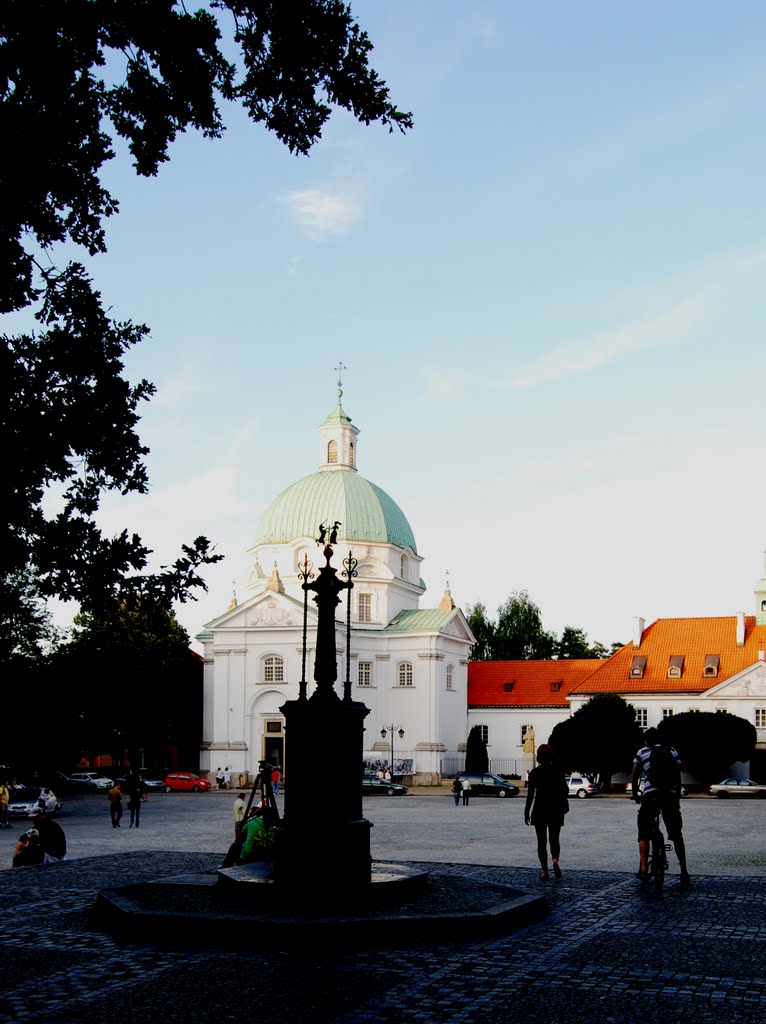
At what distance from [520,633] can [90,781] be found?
144 feet

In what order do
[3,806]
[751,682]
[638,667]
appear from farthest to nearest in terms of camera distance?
[638,667] < [751,682] < [3,806]

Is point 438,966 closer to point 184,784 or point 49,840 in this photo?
point 49,840

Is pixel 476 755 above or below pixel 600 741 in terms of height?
below

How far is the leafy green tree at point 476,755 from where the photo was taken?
7638cm

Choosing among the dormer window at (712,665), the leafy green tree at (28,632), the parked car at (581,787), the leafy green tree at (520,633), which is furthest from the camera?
the leafy green tree at (520,633)

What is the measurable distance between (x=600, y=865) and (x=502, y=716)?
5972cm

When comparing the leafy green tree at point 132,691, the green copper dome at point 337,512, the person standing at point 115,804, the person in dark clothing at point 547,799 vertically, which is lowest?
the person standing at point 115,804

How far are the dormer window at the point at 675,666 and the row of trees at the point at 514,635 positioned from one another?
27.9 metres

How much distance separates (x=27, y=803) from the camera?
48000mm

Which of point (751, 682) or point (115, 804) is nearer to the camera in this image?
point (115, 804)

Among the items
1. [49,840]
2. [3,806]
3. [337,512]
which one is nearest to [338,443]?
[337,512]

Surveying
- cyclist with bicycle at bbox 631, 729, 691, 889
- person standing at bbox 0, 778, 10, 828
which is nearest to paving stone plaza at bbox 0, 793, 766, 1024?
cyclist with bicycle at bbox 631, 729, 691, 889

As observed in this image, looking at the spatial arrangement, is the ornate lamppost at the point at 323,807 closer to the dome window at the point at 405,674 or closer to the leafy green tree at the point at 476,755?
the dome window at the point at 405,674

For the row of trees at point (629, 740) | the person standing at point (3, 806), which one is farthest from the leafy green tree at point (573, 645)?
the person standing at point (3, 806)
